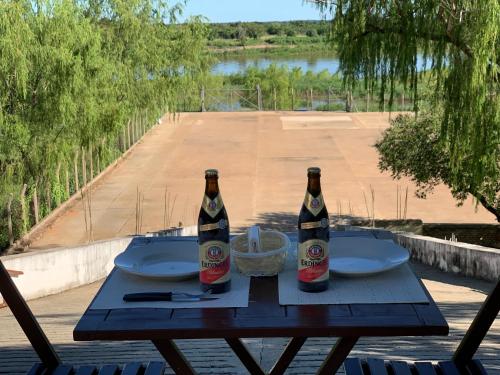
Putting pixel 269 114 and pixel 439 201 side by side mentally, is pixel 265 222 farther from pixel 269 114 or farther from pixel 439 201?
pixel 269 114

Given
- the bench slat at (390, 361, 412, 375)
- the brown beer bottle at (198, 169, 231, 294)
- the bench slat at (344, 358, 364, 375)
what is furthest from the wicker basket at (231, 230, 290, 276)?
the bench slat at (390, 361, 412, 375)

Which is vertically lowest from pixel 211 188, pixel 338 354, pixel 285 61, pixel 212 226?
pixel 285 61

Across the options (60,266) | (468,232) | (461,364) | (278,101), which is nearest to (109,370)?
(461,364)

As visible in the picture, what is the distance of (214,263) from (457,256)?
5736 mm

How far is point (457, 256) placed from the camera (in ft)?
24.8

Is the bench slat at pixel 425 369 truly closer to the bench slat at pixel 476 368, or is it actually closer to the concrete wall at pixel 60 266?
the bench slat at pixel 476 368

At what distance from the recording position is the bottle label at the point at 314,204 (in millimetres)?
2285

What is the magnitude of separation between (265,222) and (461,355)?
33.7ft

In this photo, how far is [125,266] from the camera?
247 cm

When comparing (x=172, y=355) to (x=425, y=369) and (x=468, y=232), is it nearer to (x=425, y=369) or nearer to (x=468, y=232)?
(x=425, y=369)

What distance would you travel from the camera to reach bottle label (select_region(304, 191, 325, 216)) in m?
2.29

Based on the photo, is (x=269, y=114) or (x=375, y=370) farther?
(x=269, y=114)

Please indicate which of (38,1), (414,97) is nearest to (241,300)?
(414,97)

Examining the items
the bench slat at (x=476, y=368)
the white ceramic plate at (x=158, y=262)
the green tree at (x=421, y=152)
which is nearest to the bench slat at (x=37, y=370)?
the white ceramic plate at (x=158, y=262)
